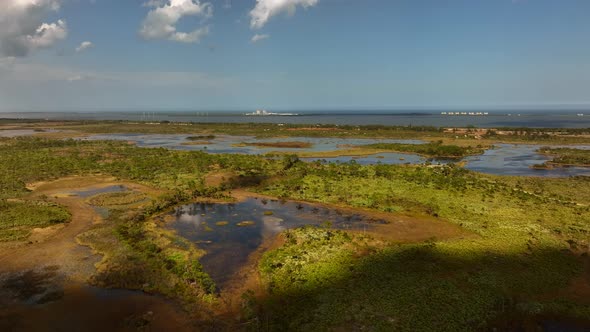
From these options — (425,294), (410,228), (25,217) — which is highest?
(25,217)

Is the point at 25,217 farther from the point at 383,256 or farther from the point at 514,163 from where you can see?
the point at 514,163

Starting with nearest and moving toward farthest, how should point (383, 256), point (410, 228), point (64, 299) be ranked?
point (64, 299)
point (383, 256)
point (410, 228)

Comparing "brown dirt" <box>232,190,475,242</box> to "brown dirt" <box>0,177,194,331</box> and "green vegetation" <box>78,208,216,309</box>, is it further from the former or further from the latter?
"brown dirt" <box>0,177,194,331</box>

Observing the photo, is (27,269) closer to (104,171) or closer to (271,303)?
(271,303)

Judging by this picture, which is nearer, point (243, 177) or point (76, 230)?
point (76, 230)

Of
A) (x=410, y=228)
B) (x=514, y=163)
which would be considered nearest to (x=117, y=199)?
(x=410, y=228)

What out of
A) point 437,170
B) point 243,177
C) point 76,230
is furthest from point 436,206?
point 76,230
